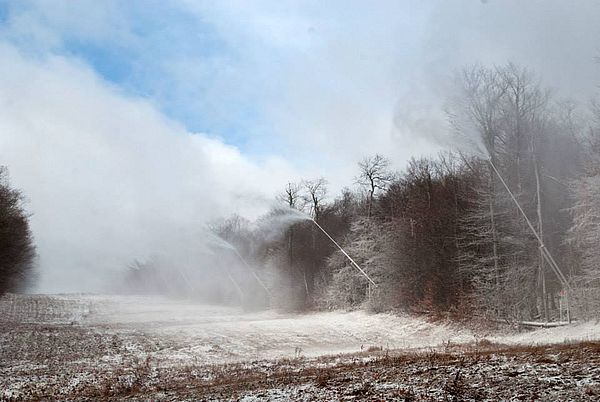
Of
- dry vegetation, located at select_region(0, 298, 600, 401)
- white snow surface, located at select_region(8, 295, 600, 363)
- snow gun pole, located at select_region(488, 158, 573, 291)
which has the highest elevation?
snow gun pole, located at select_region(488, 158, 573, 291)

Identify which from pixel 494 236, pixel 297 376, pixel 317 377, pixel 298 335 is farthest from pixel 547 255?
pixel 317 377

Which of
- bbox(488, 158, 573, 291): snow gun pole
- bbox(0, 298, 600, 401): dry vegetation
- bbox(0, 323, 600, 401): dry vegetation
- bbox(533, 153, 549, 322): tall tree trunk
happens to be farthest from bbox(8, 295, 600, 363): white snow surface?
bbox(0, 323, 600, 401): dry vegetation

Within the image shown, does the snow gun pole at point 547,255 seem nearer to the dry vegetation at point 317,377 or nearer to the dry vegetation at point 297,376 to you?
the dry vegetation at point 317,377

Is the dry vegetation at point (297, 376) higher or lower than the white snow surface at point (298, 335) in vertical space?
higher

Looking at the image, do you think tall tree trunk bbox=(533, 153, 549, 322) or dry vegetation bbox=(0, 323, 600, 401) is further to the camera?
tall tree trunk bbox=(533, 153, 549, 322)

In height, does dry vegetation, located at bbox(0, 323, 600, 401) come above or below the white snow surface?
above

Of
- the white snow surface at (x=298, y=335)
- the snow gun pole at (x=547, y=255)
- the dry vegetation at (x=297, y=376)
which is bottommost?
the white snow surface at (x=298, y=335)

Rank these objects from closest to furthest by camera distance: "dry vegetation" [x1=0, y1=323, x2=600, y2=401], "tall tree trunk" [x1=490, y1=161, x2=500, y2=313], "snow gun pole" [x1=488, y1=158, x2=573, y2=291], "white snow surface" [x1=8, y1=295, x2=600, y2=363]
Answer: "dry vegetation" [x1=0, y1=323, x2=600, y2=401] → "white snow surface" [x1=8, y1=295, x2=600, y2=363] → "snow gun pole" [x1=488, y1=158, x2=573, y2=291] → "tall tree trunk" [x1=490, y1=161, x2=500, y2=313]

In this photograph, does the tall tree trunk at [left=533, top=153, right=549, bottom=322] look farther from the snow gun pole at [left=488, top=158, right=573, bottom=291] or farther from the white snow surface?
the white snow surface

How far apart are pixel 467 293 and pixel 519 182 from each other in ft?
32.2

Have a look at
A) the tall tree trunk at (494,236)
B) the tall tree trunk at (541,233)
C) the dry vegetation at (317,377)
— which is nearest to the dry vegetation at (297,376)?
the dry vegetation at (317,377)

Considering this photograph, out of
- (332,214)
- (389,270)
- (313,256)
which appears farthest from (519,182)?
(332,214)

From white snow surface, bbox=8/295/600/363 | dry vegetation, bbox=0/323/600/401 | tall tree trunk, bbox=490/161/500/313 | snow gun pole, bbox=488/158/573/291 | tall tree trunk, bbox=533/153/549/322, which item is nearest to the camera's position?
dry vegetation, bbox=0/323/600/401

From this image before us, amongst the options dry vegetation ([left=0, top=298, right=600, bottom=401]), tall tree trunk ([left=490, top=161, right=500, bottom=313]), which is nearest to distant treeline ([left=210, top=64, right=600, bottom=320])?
tall tree trunk ([left=490, top=161, right=500, bottom=313])
